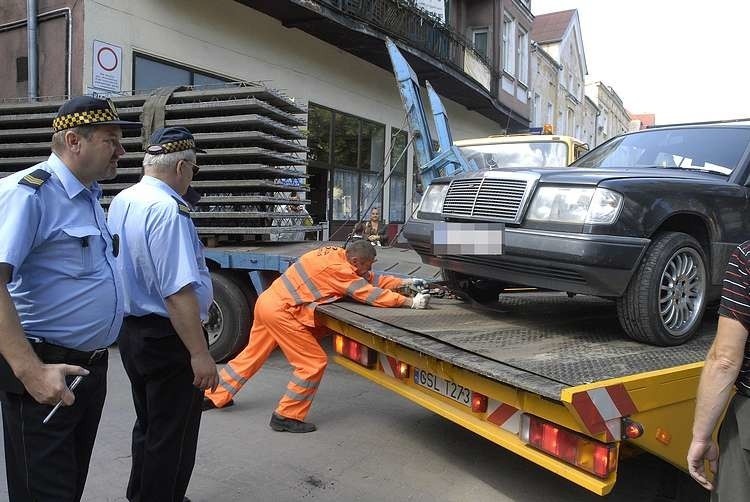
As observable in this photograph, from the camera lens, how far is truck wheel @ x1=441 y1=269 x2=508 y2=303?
14.6ft

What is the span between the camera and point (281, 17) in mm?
11383

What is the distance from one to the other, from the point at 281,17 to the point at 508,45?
40.7ft

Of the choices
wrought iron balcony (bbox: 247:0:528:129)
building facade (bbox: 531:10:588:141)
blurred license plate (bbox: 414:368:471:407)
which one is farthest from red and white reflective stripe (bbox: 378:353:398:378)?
building facade (bbox: 531:10:588:141)

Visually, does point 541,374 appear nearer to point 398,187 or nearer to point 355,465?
point 355,465

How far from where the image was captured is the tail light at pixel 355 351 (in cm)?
394

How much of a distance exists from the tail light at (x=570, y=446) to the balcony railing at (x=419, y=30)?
9810 millimetres

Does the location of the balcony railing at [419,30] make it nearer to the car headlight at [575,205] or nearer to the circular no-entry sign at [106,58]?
the circular no-entry sign at [106,58]

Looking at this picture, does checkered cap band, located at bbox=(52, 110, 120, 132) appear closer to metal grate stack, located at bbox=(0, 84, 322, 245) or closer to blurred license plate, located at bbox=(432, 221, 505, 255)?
blurred license plate, located at bbox=(432, 221, 505, 255)

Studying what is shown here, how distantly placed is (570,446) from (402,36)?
12.1 m

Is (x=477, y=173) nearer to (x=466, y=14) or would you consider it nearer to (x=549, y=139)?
(x=549, y=139)

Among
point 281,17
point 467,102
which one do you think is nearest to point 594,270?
point 281,17

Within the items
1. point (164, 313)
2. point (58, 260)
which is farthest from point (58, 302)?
point (164, 313)

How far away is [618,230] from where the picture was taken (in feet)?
10.2

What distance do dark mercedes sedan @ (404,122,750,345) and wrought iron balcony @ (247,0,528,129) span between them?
7975 mm
